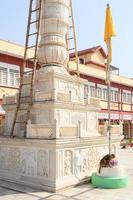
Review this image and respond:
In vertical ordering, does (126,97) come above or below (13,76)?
below

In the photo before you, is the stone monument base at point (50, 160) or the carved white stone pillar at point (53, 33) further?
the carved white stone pillar at point (53, 33)

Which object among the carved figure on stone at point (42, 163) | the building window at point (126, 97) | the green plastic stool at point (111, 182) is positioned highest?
the building window at point (126, 97)

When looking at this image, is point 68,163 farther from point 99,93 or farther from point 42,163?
point 99,93

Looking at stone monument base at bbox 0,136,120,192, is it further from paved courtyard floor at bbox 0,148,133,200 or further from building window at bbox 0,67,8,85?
building window at bbox 0,67,8,85

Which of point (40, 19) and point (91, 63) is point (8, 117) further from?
point (91, 63)

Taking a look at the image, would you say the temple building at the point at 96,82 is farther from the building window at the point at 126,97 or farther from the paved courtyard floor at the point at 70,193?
the paved courtyard floor at the point at 70,193

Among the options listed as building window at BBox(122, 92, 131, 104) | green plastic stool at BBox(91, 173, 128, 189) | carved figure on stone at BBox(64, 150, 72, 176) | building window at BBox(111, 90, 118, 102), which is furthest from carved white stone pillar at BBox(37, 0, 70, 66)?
building window at BBox(122, 92, 131, 104)

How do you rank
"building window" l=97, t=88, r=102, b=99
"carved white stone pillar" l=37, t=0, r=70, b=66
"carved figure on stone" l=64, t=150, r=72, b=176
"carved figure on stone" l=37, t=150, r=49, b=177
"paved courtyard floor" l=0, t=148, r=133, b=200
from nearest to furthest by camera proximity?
"paved courtyard floor" l=0, t=148, r=133, b=200
"carved figure on stone" l=37, t=150, r=49, b=177
"carved figure on stone" l=64, t=150, r=72, b=176
"carved white stone pillar" l=37, t=0, r=70, b=66
"building window" l=97, t=88, r=102, b=99

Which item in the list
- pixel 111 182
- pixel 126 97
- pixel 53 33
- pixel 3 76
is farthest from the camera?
pixel 126 97

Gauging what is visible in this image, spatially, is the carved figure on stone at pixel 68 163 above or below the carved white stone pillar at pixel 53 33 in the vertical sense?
below

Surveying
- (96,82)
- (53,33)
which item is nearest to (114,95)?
(96,82)

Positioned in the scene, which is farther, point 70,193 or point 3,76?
point 3,76

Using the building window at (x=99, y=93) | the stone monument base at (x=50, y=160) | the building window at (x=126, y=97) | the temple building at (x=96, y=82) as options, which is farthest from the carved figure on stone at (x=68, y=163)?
the building window at (x=126, y=97)

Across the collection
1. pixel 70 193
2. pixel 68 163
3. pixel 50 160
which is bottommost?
pixel 70 193
